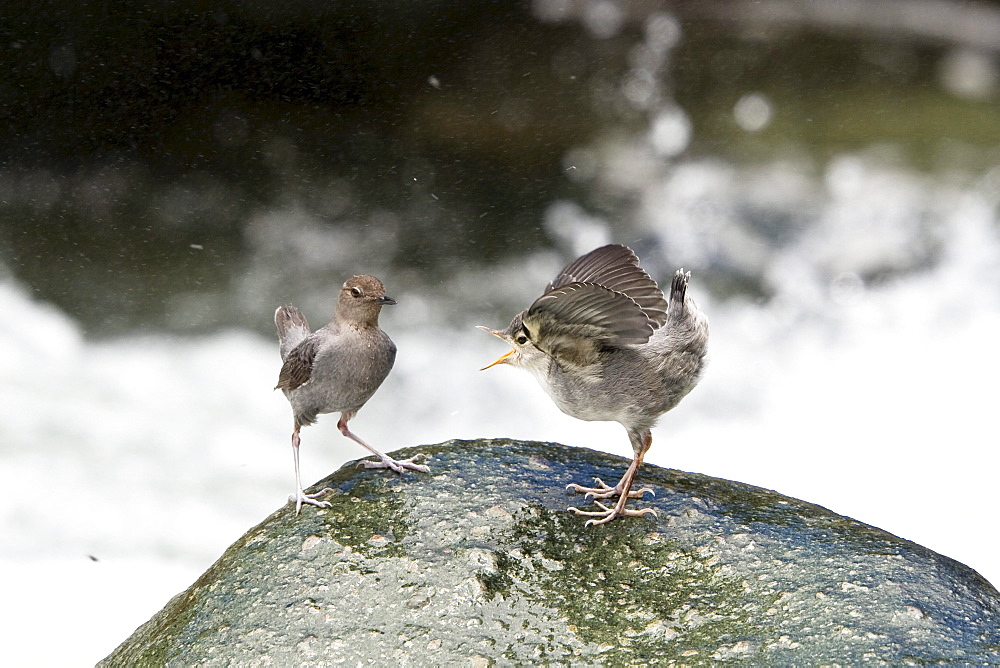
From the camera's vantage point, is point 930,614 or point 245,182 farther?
point 245,182

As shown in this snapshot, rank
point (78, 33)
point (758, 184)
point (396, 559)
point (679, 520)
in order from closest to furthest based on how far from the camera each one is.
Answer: point (396, 559) < point (679, 520) < point (78, 33) < point (758, 184)

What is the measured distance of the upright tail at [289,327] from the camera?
4898mm

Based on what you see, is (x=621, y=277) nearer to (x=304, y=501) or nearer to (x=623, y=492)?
(x=623, y=492)

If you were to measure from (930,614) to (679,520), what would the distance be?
3.18ft

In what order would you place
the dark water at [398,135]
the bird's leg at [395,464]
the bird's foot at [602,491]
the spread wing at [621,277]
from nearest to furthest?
the spread wing at [621,277] < the bird's foot at [602,491] < the bird's leg at [395,464] < the dark water at [398,135]

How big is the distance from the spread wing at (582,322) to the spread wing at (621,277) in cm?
13

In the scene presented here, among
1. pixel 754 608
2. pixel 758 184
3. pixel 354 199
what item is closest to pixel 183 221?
pixel 354 199

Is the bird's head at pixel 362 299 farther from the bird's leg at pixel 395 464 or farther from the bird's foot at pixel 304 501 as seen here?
the bird's foot at pixel 304 501

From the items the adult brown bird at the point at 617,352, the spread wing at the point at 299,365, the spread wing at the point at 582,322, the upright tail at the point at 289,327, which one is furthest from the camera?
the upright tail at the point at 289,327

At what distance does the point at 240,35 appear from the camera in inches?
380

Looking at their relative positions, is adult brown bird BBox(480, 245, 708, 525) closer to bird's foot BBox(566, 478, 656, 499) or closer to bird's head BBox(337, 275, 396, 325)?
bird's foot BBox(566, 478, 656, 499)

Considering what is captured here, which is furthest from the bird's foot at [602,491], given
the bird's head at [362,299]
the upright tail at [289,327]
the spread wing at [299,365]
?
the upright tail at [289,327]

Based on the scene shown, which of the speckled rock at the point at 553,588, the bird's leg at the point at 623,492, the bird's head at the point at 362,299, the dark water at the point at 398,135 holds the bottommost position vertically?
the speckled rock at the point at 553,588

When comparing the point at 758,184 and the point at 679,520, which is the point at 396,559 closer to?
the point at 679,520
